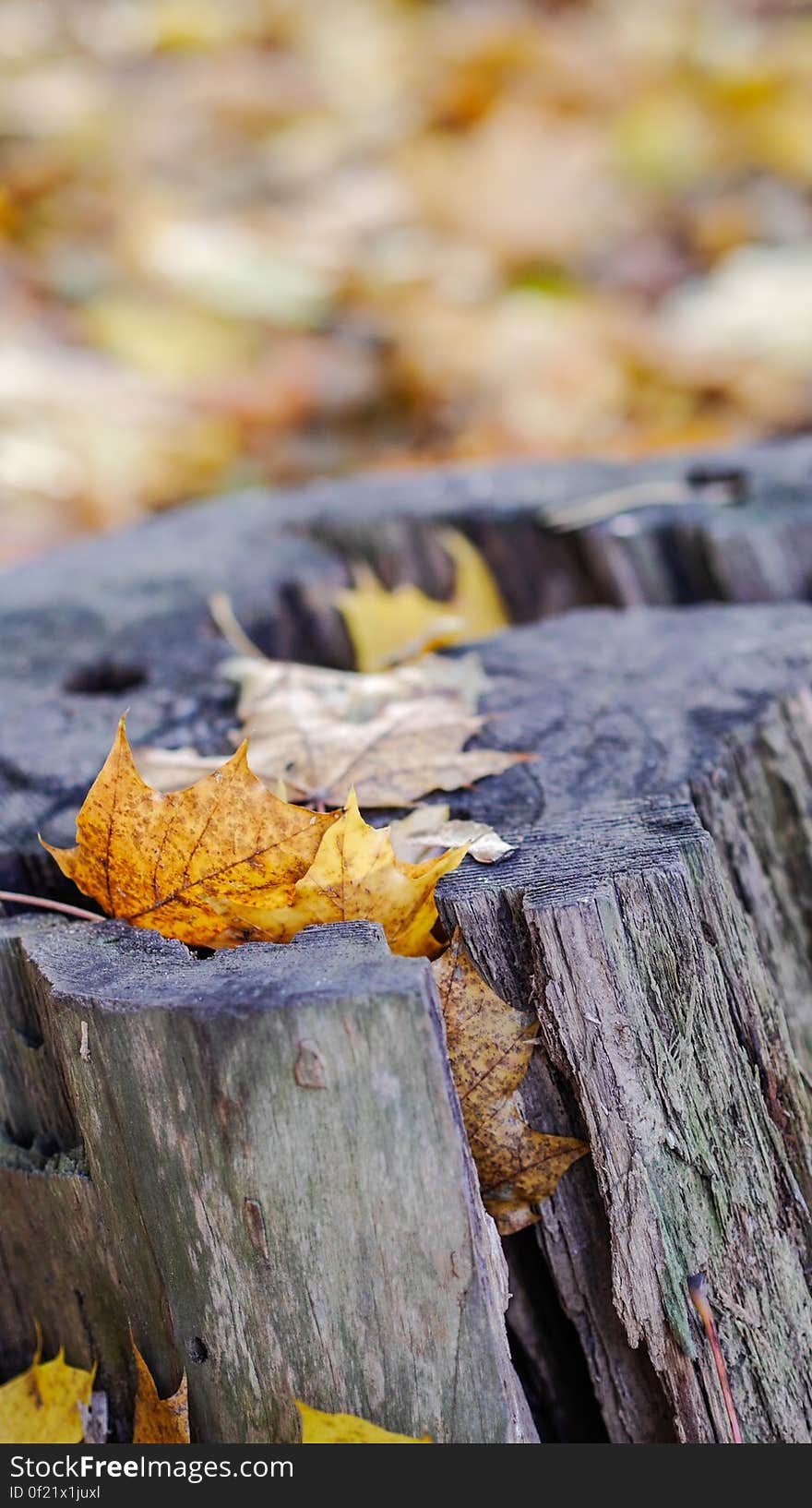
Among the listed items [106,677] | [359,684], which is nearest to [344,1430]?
[359,684]

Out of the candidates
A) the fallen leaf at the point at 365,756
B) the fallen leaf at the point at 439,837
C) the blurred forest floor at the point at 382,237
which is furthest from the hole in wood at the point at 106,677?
the blurred forest floor at the point at 382,237

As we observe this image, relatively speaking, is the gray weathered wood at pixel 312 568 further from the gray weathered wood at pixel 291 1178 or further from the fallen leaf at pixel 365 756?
the gray weathered wood at pixel 291 1178

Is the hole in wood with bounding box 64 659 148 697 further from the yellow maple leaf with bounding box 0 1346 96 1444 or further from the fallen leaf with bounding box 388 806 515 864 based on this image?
the yellow maple leaf with bounding box 0 1346 96 1444

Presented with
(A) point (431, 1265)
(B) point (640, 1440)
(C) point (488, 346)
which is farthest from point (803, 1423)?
(C) point (488, 346)

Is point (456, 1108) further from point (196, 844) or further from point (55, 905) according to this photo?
point (55, 905)

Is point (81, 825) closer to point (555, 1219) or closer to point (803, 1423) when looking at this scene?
point (555, 1219)

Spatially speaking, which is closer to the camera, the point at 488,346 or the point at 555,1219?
the point at 555,1219

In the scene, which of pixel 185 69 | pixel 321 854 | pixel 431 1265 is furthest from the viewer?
pixel 185 69
